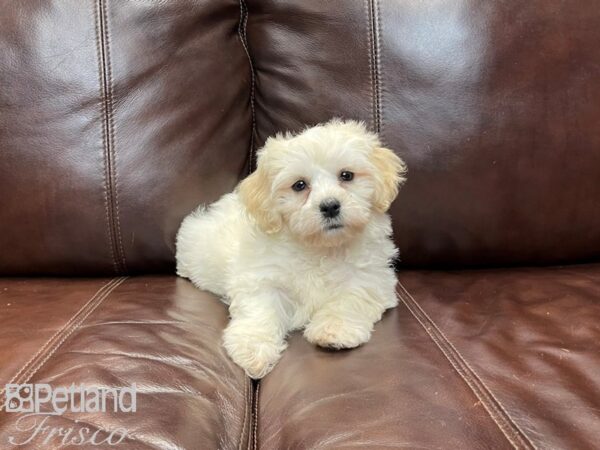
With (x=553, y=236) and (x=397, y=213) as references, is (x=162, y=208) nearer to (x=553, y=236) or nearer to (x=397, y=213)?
(x=397, y=213)

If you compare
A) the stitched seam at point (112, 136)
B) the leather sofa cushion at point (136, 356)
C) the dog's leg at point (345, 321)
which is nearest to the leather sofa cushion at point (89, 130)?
the stitched seam at point (112, 136)

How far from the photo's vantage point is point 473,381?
948mm

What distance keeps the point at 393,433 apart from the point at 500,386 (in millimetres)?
205

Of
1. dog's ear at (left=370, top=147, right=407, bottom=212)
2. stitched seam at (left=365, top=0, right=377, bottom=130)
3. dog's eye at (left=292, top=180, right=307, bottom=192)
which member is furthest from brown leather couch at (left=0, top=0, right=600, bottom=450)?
dog's eye at (left=292, top=180, right=307, bottom=192)

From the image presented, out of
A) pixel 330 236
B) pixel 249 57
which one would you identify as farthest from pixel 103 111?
pixel 330 236

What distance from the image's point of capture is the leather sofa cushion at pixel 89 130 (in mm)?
1396

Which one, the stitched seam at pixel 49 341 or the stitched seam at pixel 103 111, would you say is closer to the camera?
the stitched seam at pixel 49 341

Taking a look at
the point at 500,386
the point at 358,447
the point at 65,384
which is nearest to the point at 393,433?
the point at 358,447

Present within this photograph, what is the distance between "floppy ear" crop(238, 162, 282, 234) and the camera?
125 centimetres

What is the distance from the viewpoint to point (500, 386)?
929mm

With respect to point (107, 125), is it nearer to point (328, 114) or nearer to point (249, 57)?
point (249, 57)

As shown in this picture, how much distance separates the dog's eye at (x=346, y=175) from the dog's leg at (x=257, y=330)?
10.8 inches

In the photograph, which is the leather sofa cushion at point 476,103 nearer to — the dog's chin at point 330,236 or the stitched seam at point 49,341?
the dog's chin at point 330,236

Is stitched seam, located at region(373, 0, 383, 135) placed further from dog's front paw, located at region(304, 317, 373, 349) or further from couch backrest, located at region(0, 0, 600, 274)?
dog's front paw, located at region(304, 317, 373, 349)
